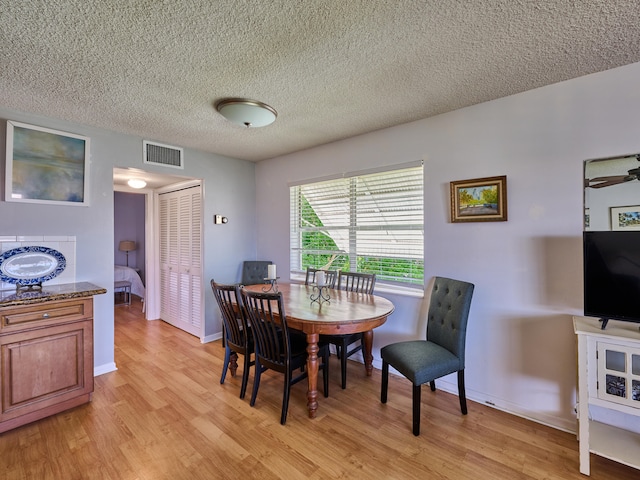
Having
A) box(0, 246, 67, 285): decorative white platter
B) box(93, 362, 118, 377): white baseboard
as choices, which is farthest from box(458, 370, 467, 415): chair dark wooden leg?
box(0, 246, 67, 285): decorative white platter

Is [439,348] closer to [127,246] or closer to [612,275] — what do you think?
[612,275]

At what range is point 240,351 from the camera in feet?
8.47

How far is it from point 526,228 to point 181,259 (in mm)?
4181

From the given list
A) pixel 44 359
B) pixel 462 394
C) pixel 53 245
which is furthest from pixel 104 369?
pixel 462 394

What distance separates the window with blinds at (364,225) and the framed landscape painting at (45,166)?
7.45 ft

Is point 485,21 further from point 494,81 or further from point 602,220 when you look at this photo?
point 602,220

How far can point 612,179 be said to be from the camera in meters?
1.97

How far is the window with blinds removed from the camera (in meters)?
2.98

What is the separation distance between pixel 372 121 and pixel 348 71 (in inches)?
37.5

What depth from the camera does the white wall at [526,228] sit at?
207cm

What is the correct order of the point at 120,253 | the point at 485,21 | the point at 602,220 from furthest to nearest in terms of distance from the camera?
1. the point at 120,253
2. the point at 602,220
3. the point at 485,21

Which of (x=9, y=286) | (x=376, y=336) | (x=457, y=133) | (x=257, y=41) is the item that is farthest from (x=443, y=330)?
(x=9, y=286)

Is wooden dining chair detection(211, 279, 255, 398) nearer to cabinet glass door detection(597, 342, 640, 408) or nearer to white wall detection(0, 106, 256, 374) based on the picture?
white wall detection(0, 106, 256, 374)

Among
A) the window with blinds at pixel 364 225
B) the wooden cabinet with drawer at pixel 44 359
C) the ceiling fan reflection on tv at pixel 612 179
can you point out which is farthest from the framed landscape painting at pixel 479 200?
the wooden cabinet with drawer at pixel 44 359
